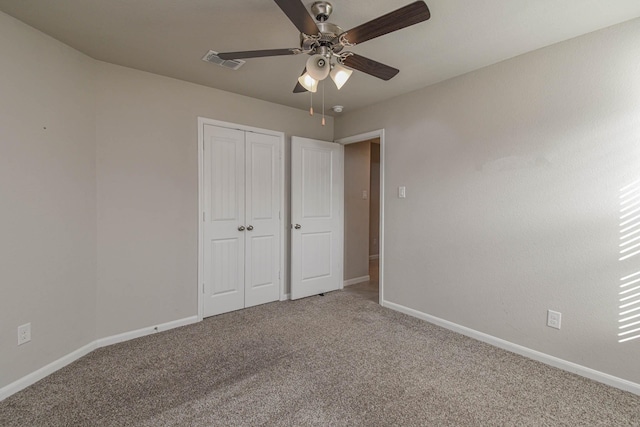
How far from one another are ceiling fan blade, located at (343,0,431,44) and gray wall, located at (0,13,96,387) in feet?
7.13

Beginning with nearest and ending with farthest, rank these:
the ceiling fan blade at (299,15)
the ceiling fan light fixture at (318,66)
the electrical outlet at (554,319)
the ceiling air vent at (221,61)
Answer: the ceiling fan blade at (299,15) < the ceiling fan light fixture at (318,66) < the electrical outlet at (554,319) < the ceiling air vent at (221,61)

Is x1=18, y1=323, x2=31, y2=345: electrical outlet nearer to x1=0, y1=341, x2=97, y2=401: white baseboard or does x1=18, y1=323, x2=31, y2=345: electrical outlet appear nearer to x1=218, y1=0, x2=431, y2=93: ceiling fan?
x1=0, y1=341, x2=97, y2=401: white baseboard

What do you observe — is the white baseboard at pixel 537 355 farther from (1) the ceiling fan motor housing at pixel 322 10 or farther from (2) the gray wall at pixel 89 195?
(1) the ceiling fan motor housing at pixel 322 10

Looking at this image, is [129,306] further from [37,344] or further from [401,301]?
[401,301]

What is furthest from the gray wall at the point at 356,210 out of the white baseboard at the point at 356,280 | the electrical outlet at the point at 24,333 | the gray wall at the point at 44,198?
the electrical outlet at the point at 24,333

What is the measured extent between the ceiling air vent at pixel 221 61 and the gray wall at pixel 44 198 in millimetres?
986

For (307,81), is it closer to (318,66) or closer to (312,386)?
(318,66)

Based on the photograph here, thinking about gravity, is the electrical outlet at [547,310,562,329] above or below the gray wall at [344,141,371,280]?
below

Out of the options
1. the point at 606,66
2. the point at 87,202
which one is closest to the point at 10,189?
the point at 87,202

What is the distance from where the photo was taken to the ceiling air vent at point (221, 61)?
95.1 inches

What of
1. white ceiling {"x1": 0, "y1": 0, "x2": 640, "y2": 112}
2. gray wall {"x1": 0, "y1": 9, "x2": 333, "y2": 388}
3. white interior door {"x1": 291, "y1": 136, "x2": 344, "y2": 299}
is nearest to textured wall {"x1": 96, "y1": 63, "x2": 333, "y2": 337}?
gray wall {"x1": 0, "y1": 9, "x2": 333, "y2": 388}

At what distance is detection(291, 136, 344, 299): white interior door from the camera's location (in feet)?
12.3

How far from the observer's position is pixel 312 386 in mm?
1986

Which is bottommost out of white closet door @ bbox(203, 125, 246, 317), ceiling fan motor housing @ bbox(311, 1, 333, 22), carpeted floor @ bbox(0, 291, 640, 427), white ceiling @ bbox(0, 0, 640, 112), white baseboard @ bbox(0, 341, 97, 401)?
carpeted floor @ bbox(0, 291, 640, 427)
